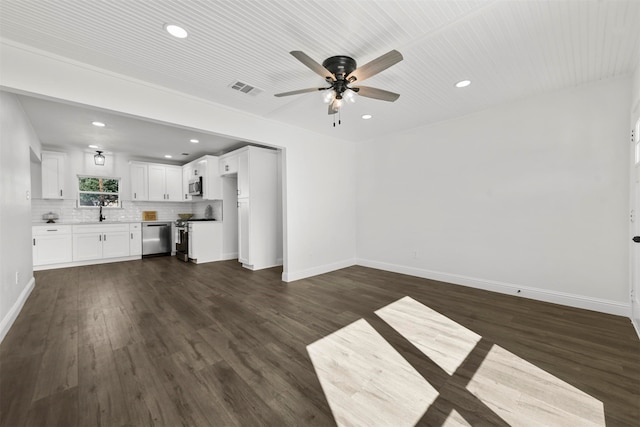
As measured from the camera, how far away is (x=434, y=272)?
437cm

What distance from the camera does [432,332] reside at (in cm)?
253

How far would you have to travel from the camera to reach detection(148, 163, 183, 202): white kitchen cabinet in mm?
6906

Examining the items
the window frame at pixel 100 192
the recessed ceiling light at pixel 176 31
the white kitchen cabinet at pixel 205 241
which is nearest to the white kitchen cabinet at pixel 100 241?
the window frame at pixel 100 192

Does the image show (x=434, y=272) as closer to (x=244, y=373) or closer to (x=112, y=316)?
(x=244, y=373)

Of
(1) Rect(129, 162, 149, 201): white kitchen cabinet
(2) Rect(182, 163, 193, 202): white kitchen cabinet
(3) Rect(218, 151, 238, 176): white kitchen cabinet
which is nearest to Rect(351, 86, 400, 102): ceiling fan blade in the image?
(3) Rect(218, 151, 238, 176): white kitchen cabinet

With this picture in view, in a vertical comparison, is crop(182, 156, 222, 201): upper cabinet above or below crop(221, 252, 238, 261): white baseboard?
above

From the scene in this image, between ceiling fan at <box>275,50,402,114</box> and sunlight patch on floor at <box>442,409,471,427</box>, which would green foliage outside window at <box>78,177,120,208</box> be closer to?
ceiling fan at <box>275,50,402,114</box>

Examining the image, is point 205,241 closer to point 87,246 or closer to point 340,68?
point 87,246

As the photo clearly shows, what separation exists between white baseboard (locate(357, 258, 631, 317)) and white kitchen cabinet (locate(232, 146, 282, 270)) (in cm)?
268

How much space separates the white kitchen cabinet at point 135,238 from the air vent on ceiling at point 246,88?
5.29 m

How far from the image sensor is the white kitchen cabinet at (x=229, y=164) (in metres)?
5.62

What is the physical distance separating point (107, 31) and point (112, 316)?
294 cm

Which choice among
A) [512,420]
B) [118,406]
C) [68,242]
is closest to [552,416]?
[512,420]

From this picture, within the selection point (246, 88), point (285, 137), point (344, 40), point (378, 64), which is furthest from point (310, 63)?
point (285, 137)
